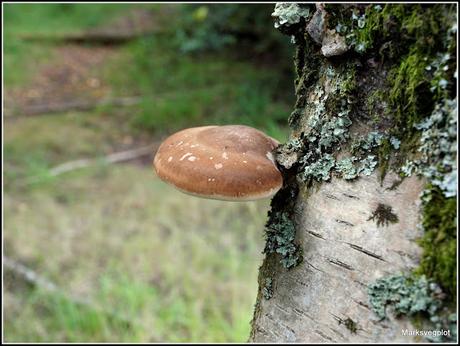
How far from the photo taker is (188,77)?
23.7 feet

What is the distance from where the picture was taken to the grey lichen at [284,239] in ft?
2.95

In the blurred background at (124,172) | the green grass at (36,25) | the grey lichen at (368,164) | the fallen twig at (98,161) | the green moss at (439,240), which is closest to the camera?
the green moss at (439,240)

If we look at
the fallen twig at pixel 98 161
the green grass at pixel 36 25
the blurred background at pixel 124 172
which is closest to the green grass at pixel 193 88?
the blurred background at pixel 124 172

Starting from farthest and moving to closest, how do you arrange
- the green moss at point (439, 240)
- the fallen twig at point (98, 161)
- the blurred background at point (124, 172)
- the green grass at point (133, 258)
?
1. the fallen twig at point (98, 161)
2. the blurred background at point (124, 172)
3. the green grass at point (133, 258)
4. the green moss at point (439, 240)

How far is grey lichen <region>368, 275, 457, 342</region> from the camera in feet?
2.32

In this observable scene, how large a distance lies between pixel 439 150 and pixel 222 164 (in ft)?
1.24

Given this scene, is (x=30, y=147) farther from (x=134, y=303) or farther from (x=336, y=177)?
(x=336, y=177)

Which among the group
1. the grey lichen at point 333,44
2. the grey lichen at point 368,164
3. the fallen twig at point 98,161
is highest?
the grey lichen at point 333,44

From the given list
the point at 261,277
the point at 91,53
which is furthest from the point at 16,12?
the point at 261,277

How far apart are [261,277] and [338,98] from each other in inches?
15.5

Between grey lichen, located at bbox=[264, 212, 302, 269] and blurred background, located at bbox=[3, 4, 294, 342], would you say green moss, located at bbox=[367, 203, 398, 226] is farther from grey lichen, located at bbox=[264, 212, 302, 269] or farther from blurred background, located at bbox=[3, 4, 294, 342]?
blurred background, located at bbox=[3, 4, 294, 342]

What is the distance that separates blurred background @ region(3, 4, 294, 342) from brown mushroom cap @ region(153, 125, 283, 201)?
200 centimetres

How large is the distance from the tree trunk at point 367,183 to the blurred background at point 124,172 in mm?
2003

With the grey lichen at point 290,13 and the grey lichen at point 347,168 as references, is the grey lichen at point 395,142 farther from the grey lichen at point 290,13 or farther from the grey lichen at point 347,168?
the grey lichen at point 290,13
